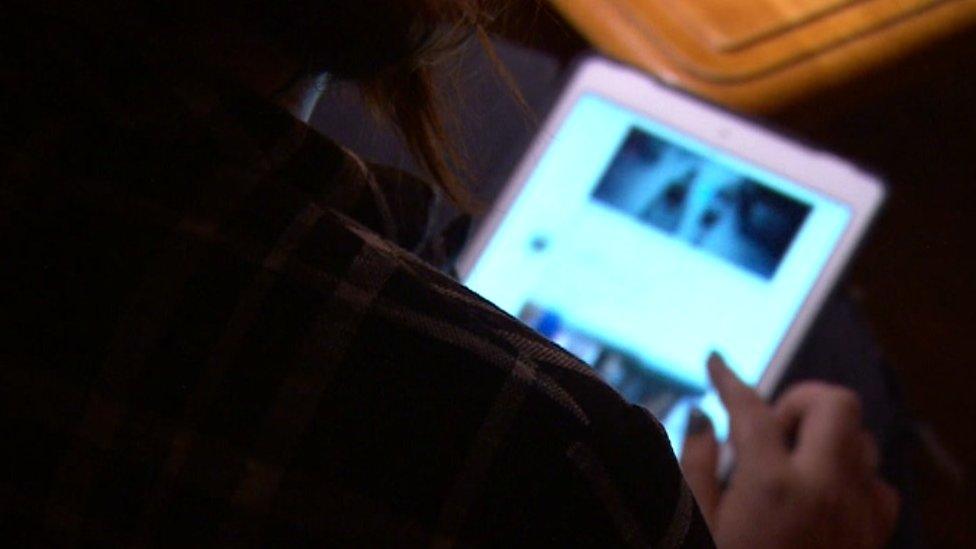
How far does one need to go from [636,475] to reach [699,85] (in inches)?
38.4

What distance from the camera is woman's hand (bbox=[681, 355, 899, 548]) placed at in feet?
1.70

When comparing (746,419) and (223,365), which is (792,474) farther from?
(223,365)

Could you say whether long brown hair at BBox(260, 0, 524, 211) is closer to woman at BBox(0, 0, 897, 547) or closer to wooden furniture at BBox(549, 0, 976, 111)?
woman at BBox(0, 0, 897, 547)

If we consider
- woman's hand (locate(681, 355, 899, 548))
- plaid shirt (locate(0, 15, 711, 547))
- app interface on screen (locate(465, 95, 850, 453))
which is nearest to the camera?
plaid shirt (locate(0, 15, 711, 547))

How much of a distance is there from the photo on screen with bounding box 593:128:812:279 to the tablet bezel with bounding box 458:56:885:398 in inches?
0.5

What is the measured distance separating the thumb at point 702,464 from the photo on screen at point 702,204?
0.13m

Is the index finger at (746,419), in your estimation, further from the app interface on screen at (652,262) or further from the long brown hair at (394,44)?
the long brown hair at (394,44)

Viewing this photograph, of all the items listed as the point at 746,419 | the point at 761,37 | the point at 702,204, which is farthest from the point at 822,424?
the point at 761,37

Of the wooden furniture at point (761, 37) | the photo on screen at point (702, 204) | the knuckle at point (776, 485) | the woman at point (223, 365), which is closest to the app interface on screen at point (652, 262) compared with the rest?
the photo on screen at point (702, 204)

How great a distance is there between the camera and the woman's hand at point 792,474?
517 mm

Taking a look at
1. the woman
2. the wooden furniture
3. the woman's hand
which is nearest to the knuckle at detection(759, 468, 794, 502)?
the woman's hand

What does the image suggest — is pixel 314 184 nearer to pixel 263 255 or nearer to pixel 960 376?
pixel 263 255

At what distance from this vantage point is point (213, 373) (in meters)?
0.29

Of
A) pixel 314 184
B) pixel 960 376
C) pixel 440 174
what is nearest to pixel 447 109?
pixel 440 174
